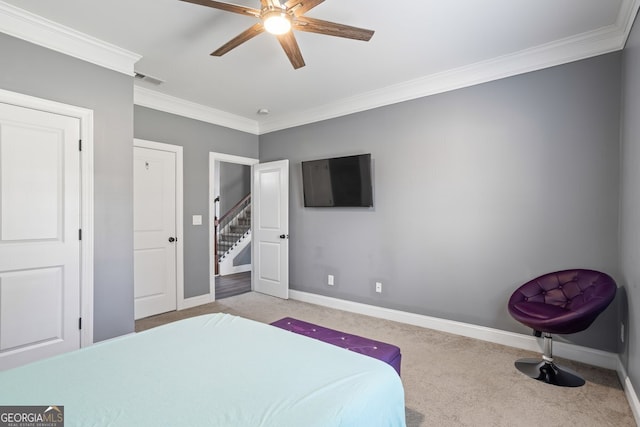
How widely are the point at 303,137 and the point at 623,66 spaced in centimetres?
344

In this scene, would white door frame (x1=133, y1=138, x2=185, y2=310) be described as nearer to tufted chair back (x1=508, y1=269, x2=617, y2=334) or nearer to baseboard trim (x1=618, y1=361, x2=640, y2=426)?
tufted chair back (x1=508, y1=269, x2=617, y2=334)

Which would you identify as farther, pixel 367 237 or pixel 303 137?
pixel 303 137

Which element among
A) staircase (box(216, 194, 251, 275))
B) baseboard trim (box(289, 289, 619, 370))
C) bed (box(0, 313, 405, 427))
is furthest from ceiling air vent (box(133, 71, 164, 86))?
staircase (box(216, 194, 251, 275))

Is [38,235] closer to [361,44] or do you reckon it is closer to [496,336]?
[361,44]

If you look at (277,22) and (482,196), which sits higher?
(277,22)

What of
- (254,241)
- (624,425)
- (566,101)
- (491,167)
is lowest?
(624,425)

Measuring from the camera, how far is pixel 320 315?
4.00 m

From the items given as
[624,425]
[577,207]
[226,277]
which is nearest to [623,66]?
[577,207]

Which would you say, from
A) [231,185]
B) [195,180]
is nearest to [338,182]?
[195,180]

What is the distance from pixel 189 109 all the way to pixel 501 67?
373cm

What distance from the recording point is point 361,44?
2.80 metres

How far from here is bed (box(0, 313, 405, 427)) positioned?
1032 millimetres

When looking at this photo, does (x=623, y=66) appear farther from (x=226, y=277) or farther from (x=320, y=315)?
(x=226, y=277)

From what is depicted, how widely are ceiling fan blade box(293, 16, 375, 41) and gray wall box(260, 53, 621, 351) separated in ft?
5.79
